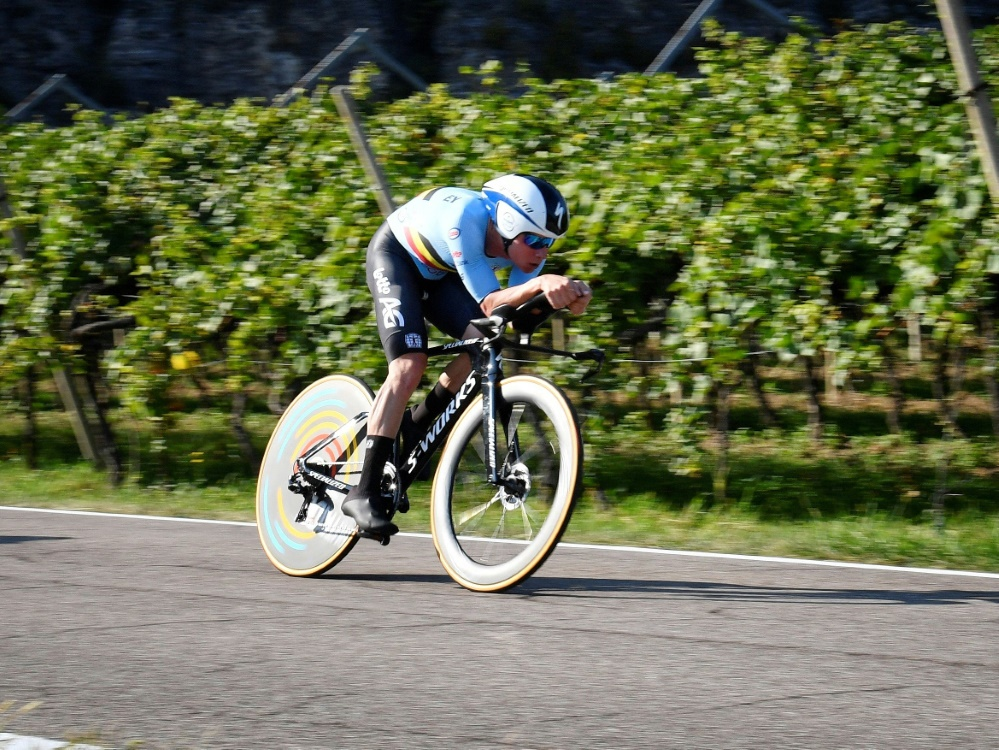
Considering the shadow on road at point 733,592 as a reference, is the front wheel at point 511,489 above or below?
above

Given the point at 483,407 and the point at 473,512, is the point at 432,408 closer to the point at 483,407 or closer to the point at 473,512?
the point at 483,407

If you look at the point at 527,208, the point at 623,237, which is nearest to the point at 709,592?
the point at 527,208

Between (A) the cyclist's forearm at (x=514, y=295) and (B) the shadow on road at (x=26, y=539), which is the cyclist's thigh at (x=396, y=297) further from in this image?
(B) the shadow on road at (x=26, y=539)

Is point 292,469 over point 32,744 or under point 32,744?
over

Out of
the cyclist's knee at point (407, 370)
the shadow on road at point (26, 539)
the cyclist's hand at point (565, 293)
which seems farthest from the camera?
the shadow on road at point (26, 539)

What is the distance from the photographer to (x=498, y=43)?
37.0 m

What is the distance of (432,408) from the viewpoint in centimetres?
571

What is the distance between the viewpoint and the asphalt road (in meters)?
3.50

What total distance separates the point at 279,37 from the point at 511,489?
1396 inches

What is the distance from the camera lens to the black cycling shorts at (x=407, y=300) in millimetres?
5543

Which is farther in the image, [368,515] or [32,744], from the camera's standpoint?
[368,515]

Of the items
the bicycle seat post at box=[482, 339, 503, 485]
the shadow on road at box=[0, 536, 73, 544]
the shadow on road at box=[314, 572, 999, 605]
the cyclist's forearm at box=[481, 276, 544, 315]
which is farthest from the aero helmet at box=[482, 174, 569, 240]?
the shadow on road at box=[0, 536, 73, 544]

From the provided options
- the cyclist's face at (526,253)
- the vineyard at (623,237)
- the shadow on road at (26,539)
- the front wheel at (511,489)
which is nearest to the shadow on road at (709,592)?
the front wheel at (511,489)

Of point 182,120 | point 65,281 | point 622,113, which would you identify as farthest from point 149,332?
point 622,113
